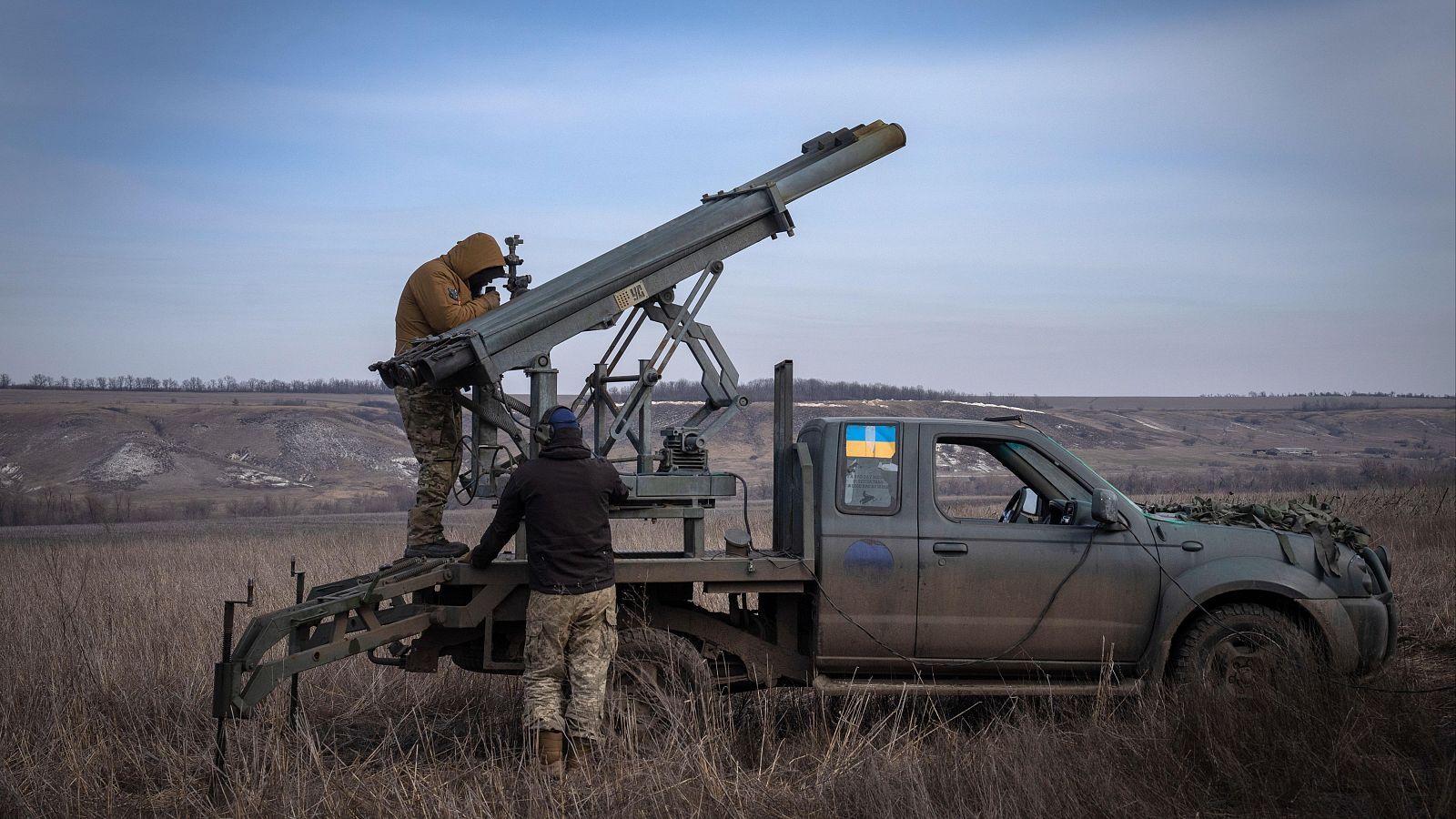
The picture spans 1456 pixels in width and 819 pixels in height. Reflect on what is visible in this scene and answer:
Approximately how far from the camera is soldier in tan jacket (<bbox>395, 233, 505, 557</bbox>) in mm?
6871

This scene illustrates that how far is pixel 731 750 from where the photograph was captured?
6398 mm

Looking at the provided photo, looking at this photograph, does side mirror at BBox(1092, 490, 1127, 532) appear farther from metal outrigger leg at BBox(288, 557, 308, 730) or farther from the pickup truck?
metal outrigger leg at BBox(288, 557, 308, 730)

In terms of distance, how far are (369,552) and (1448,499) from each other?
18578 millimetres

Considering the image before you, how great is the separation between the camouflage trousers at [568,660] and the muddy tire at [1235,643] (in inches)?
135

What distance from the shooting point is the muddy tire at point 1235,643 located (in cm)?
639

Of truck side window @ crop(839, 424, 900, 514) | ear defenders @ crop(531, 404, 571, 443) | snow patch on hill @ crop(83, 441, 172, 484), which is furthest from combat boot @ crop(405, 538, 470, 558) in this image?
snow patch on hill @ crop(83, 441, 172, 484)

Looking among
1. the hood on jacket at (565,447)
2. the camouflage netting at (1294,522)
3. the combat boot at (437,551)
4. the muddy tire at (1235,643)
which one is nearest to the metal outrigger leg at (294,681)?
the combat boot at (437,551)

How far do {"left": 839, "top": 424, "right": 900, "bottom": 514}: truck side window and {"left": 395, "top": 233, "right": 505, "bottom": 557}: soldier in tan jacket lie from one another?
239 cm

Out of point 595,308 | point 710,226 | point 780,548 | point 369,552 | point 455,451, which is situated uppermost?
point 710,226

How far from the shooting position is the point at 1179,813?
15.4 ft

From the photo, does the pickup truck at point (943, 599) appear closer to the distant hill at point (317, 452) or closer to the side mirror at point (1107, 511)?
the side mirror at point (1107, 511)

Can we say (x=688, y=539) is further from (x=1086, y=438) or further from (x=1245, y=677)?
(x=1086, y=438)

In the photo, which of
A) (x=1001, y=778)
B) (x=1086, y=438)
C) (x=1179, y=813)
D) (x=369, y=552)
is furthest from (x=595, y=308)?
(x=1086, y=438)

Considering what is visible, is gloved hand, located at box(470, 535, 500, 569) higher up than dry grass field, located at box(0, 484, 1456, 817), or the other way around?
gloved hand, located at box(470, 535, 500, 569)
